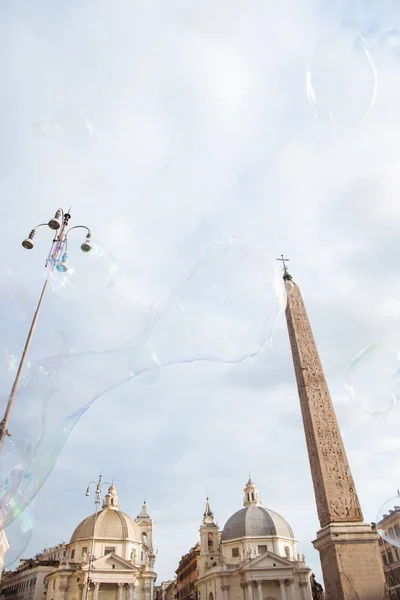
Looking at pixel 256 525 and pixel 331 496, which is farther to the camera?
pixel 256 525

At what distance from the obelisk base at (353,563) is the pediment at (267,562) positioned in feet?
161

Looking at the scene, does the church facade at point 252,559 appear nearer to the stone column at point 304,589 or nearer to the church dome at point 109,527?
the stone column at point 304,589

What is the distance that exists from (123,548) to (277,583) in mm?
20208

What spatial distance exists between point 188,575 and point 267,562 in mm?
37872

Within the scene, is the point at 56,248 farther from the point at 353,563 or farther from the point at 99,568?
the point at 99,568

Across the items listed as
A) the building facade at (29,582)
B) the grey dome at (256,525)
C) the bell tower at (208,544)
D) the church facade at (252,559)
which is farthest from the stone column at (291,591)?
the building facade at (29,582)

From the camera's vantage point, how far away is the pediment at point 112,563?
53.9 metres

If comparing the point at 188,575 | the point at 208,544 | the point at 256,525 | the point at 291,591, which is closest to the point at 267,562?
the point at 291,591

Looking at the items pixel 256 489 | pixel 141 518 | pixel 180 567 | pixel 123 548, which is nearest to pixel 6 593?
pixel 141 518

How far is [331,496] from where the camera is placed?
12969 mm

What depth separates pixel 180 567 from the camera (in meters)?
95.8

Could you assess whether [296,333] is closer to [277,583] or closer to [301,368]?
[301,368]

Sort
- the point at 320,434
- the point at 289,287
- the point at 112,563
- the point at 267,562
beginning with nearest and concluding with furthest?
the point at 320,434, the point at 289,287, the point at 112,563, the point at 267,562

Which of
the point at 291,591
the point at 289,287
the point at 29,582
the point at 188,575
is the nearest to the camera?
the point at 289,287
